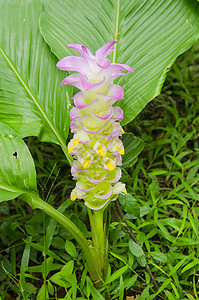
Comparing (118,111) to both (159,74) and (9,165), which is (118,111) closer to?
(159,74)

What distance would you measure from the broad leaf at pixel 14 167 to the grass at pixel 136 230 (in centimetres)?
23

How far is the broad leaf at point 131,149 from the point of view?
1.56 meters

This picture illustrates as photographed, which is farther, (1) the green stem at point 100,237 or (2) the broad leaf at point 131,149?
(2) the broad leaf at point 131,149

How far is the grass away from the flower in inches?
10.6

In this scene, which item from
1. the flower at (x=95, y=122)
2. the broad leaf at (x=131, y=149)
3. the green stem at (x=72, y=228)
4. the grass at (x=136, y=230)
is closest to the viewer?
the flower at (x=95, y=122)

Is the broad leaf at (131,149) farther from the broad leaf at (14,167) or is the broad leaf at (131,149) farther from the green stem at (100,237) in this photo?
the broad leaf at (14,167)

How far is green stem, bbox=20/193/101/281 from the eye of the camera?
129 cm

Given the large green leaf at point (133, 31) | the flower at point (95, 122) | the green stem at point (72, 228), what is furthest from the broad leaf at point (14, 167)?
the large green leaf at point (133, 31)

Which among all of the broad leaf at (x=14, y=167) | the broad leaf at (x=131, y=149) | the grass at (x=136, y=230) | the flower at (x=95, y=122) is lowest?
the grass at (x=136, y=230)

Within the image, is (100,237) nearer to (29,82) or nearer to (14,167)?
(14,167)

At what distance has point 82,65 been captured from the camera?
45.8 inches

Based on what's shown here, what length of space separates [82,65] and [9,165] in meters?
0.49

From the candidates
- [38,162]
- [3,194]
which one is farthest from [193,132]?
[3,194]

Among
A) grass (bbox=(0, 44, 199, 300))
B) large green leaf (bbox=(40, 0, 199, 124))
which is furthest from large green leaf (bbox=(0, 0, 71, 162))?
grass (bbox=(0, 44, 199, 300))
